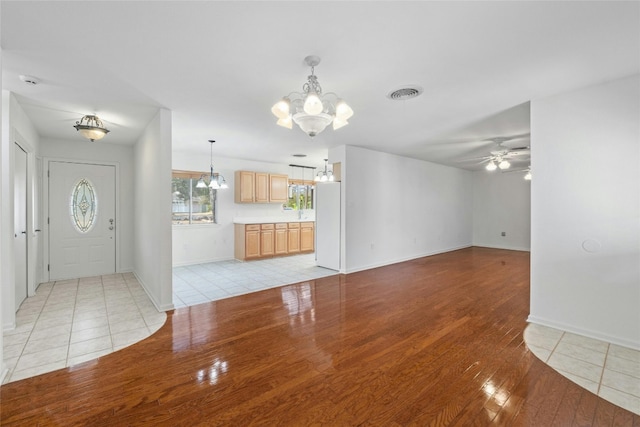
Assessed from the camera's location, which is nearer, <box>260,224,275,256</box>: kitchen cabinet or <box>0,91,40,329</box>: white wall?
<box>0,91,40,329</box>: white wall

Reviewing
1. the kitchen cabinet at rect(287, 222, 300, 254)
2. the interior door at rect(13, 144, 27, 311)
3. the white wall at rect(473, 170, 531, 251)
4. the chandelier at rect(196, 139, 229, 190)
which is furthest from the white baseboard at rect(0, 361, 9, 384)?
the white wall at rect(473, 170, 531, 251)

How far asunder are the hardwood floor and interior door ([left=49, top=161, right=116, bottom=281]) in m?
3.12

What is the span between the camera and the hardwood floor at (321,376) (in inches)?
70.2

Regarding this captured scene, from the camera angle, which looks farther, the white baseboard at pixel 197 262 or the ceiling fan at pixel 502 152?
the white baseboard at pixel 197 262

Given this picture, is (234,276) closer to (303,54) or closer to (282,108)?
(282,108)

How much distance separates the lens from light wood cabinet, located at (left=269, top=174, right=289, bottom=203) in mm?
7605

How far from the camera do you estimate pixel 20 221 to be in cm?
366

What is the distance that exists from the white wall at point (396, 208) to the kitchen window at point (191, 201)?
3.28 m

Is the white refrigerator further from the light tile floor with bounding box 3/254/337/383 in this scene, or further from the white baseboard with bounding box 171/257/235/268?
the white baseboard with bounding box 171/257/235/268

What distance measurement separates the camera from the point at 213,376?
2.20 metres

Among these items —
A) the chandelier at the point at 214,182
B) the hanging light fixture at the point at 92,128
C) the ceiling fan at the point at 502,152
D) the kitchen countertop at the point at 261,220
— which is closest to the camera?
the hanging light fixture at the point at 92,128

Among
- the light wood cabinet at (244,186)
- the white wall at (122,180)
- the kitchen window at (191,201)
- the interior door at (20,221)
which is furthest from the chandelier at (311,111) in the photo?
the kitchen window at (191,201)

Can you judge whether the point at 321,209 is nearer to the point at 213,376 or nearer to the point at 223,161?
the point at 223,161

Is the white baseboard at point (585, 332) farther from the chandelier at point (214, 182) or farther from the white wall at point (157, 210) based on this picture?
the chandelier at point (214, 182)
